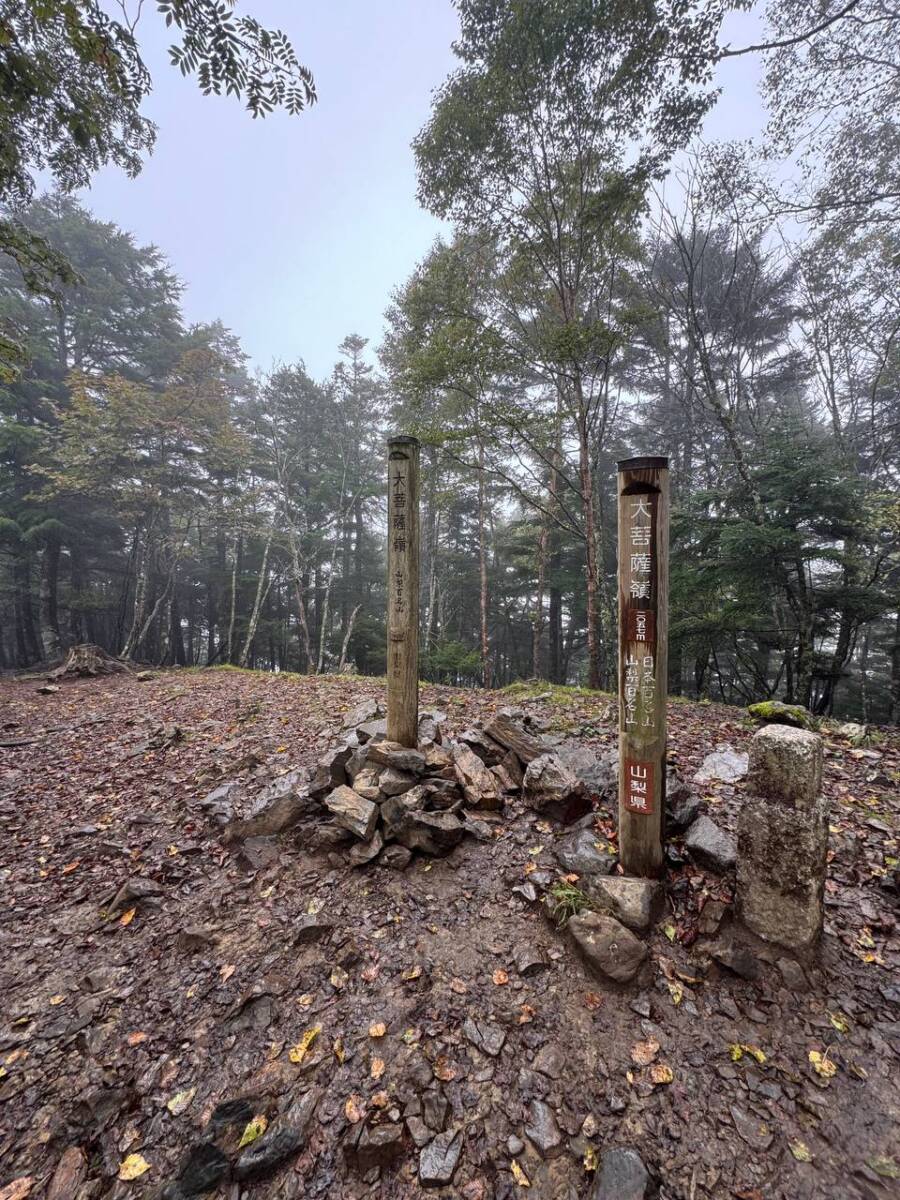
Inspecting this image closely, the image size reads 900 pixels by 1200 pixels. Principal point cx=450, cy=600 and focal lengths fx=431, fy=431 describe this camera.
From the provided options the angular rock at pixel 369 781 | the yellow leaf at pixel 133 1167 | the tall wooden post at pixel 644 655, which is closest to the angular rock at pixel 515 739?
the angular rock at pixel 369 781

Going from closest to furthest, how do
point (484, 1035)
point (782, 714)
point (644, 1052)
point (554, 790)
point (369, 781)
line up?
point (644, 1052), point (484, 1035), point (554, 790), point (369, 781), point (782, 714)

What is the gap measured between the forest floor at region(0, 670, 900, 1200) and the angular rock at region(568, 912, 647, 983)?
0.28ft

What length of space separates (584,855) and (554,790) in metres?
0.57

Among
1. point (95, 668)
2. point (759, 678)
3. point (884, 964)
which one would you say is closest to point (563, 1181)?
point (884, 964)

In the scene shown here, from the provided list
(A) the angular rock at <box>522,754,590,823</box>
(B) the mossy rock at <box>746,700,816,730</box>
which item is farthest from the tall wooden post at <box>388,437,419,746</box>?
(B) the mossy rock at <box>746,700,816,730</box>

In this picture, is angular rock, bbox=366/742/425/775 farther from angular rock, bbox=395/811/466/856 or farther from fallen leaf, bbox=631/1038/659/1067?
fallen leaf, bbox=631/1038/659/1067

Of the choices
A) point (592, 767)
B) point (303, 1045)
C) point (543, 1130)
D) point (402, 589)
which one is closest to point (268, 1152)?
point (303, 1045)

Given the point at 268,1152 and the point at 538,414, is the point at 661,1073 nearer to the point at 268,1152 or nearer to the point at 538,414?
the point at 268,1152

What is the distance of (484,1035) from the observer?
216 centimetres

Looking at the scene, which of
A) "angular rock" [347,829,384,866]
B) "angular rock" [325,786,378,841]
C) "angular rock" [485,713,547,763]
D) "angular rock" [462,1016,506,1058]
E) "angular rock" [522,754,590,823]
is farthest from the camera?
"angular rock" [485,713,547,763]

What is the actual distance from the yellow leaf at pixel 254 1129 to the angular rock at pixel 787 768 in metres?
2.83

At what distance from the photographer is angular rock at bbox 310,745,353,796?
3612 millimetres

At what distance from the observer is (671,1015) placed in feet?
7.07

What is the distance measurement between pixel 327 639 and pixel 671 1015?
1811 cm
